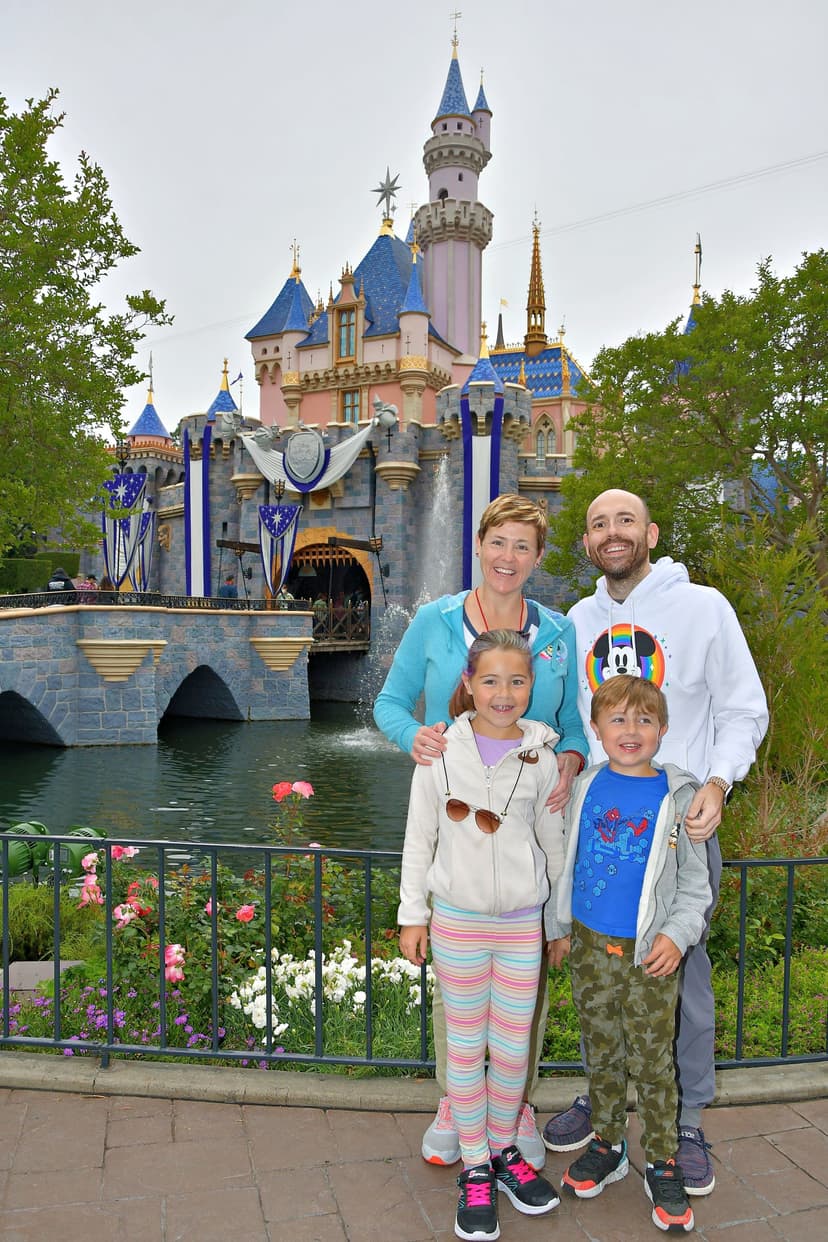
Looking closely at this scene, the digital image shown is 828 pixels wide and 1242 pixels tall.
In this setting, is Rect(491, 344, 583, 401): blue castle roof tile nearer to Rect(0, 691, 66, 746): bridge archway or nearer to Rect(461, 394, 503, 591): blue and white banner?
Rect(461, 394, 503, 591): blue and white banner

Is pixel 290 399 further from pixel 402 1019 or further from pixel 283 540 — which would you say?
pixel 402 1019

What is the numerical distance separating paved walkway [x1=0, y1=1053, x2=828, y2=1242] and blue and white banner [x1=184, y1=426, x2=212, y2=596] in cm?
2314

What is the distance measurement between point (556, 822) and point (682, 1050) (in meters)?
0.74

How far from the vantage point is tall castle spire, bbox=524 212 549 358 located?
34344 millimetres

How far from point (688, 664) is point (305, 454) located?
22367 mm

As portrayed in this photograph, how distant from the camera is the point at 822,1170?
2.32m

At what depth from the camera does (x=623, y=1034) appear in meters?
2.30

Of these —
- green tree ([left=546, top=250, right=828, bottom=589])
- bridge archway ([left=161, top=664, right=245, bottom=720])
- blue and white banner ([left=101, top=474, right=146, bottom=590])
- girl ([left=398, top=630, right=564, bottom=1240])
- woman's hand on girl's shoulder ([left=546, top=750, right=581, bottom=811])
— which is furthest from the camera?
blue and white banner ([left=101, top=474, right=146, bottom=590])

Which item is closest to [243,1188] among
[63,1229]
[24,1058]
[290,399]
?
[63,1229]

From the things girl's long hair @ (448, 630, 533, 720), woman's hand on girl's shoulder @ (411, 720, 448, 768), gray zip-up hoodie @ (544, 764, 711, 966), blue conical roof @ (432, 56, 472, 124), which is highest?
blue conical roof @ (432, 56, 472, 124)

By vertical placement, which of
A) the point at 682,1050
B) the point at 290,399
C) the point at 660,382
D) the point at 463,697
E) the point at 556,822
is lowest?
the point at 682,1050

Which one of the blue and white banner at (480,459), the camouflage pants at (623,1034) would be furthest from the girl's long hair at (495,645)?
the blue and white banner at (480,459)

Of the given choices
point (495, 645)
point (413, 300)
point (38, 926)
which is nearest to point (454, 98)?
point (413, 300)

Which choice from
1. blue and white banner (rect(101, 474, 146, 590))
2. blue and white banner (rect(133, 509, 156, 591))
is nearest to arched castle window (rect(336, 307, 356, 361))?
blue and white banner (rect(133, 509, 156, 591))
